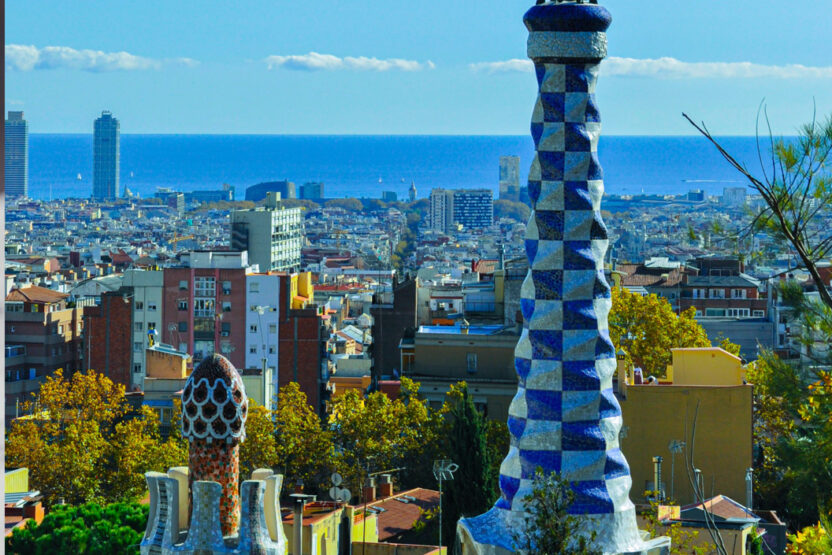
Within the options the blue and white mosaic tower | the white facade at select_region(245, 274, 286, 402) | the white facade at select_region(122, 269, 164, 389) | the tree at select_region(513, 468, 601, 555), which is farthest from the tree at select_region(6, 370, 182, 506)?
the white facade at select_region(122, 269, 164, 389)

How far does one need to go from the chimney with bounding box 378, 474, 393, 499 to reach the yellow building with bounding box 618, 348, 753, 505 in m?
3.17

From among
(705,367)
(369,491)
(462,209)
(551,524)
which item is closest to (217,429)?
(551,524)

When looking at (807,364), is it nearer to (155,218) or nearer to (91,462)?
(91,462)

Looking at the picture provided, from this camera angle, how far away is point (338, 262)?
109m

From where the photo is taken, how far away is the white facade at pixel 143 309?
→ 44.5m

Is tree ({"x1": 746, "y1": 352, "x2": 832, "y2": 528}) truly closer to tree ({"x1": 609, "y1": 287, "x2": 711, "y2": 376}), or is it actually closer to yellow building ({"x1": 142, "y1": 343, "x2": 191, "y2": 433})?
tree ({"x1": 609, "y1": 287, "x2": 711, "y2": 376})

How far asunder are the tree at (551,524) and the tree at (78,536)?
766 cm

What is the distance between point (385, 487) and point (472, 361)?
6427 mm

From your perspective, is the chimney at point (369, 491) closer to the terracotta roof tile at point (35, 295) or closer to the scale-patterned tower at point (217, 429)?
the scale-patterned tower at point (217, 429)

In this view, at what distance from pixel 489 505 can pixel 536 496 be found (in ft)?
27.3

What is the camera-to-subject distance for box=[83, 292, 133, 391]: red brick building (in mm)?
44062

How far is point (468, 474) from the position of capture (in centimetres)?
1830

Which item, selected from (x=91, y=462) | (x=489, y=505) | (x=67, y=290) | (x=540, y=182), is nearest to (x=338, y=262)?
(x=67, y=290)

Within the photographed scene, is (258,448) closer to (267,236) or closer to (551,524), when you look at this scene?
(551,524)
